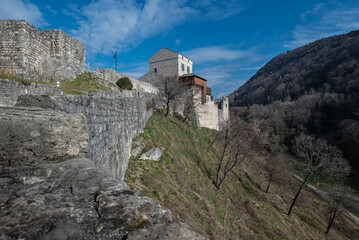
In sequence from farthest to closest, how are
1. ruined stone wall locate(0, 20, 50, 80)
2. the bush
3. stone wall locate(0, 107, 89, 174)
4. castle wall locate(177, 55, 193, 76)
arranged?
castle wall locate(177, 55, 193, 76) < the bush < ruined stone wall locate(0, 20, 50, 80) < stone wall locate(0, 107, 89, 174)

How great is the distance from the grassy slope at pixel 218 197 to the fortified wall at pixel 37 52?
29.5ft

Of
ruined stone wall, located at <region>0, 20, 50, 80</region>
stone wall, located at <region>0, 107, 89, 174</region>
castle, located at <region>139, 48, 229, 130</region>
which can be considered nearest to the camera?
stone wall, located at <region>0, 107, 89, 174</region>

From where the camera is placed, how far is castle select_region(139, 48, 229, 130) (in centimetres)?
3031

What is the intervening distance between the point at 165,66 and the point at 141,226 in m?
37.6

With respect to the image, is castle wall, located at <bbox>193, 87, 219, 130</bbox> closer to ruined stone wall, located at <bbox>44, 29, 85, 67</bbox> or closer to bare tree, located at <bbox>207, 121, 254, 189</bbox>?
bare tree, located at <bbox>207, 121, 254, 189</bbox>

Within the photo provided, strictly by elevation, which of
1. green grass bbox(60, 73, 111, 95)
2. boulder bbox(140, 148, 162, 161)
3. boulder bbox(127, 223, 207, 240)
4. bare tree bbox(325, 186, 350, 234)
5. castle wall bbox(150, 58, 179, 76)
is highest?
castle wall bbox(150, 58, 179, 76)

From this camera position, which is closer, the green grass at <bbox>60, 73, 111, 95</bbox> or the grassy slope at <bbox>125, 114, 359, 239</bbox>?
the grassy slope at <bbox>125, 114, 359, 239</bbox>

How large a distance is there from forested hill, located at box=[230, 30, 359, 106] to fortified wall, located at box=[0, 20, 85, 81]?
72.8 m

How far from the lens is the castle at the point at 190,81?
1193 inches

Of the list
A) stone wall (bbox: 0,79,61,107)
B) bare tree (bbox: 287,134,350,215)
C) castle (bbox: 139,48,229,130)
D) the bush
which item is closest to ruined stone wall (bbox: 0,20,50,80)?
stone wall (bbox: 0,79,61,107)

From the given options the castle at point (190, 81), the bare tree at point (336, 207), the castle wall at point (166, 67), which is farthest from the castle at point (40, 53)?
the bare tree at point (336, 207)

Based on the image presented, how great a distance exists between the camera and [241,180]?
20.1m

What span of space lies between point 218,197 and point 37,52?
18.0 metres

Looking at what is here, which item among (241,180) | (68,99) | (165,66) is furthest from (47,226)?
(165,66)
